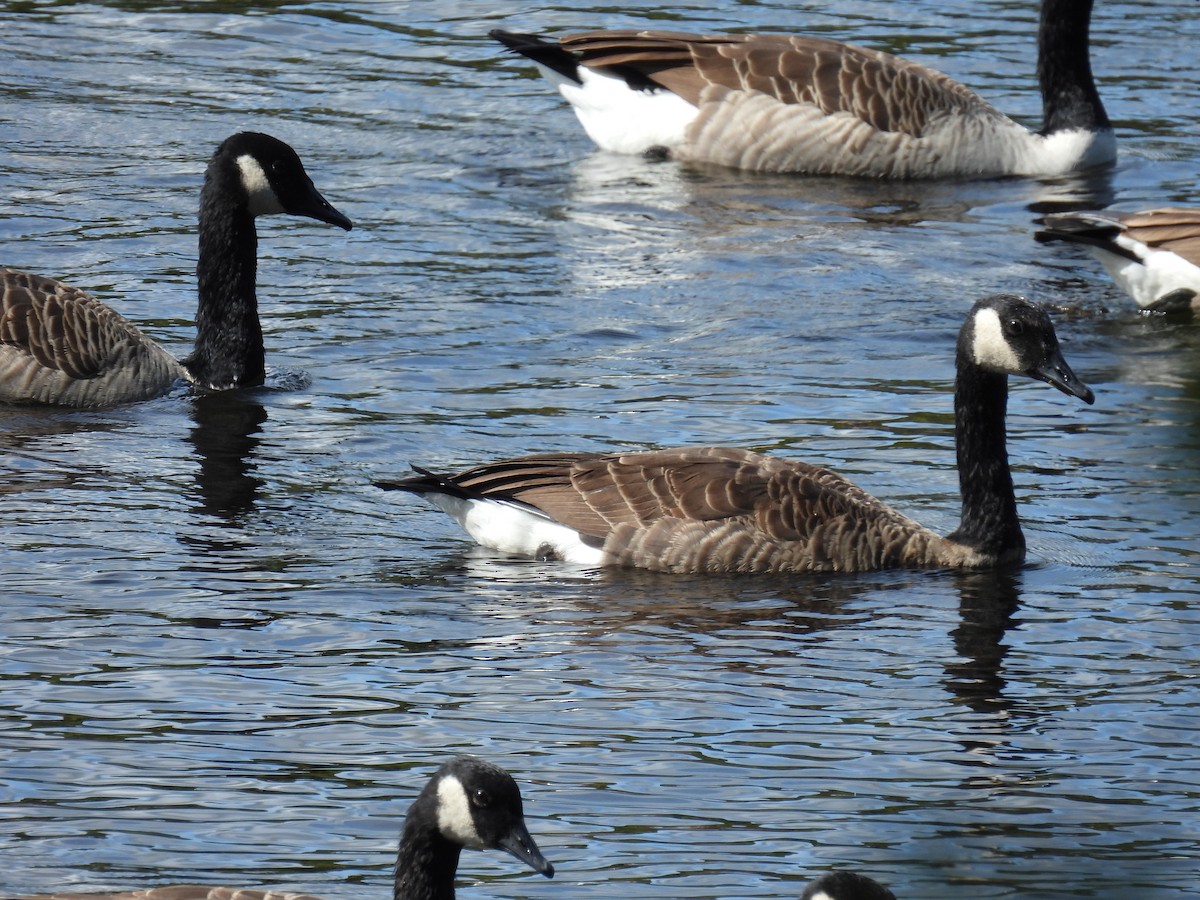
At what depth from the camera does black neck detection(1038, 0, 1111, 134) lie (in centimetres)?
1836

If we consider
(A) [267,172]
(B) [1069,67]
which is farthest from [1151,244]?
(A) [267,172]

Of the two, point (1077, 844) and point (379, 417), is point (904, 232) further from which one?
point (1077, 844)

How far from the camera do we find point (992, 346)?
35.2 ft

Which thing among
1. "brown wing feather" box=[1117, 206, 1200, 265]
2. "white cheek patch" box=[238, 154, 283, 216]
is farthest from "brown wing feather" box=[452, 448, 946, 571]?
"brown wing feather" box=[1117, 206, 1200, 265]

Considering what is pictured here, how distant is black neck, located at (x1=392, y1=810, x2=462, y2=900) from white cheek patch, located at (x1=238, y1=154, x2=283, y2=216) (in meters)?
7.71

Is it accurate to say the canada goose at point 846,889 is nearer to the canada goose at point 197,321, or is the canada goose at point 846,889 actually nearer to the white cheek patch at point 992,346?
the white cheek patch at point 992,346

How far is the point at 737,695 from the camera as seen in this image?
870cm

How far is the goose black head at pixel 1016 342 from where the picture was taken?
1068 centimetres

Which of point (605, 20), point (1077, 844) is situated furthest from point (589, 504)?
point (605, 20)

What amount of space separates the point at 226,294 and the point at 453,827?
7.64 metres

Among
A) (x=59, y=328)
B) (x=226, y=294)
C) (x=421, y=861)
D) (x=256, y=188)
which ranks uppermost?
(x=256, y=188)

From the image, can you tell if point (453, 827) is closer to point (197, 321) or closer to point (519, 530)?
point (519, 530)

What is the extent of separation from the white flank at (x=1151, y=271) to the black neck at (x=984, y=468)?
4445 millimetres

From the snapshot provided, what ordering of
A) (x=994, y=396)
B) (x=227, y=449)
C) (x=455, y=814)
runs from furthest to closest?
(x=227, y=449), (x=994, y=396), (x=455, y=814)
